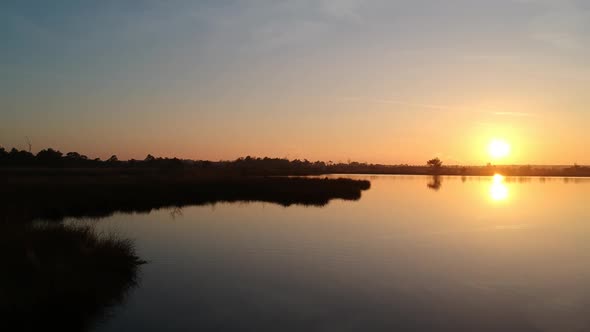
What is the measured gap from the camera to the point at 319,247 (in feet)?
54.4

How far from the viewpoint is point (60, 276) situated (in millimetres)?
9234

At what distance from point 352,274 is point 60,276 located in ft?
25.7

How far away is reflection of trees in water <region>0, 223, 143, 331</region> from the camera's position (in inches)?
313

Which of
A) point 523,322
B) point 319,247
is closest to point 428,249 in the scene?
point 319,247

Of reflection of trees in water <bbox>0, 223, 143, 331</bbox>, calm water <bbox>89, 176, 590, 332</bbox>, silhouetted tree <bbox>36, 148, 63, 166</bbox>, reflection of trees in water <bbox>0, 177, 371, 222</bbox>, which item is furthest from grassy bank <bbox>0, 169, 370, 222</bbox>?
silhouetted tree <bbox>36, 148, 63, 166</bbox>

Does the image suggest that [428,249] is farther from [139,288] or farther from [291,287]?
[139,288]

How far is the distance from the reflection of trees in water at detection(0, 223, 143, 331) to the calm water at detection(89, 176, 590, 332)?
629 millimetres

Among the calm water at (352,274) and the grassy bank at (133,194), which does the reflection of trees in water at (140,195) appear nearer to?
the grassy bank at (133,194)

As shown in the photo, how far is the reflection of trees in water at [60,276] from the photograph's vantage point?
26.1 ft

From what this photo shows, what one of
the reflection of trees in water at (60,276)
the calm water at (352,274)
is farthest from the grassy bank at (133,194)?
the calm water at (352,274)

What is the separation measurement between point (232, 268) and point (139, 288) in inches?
124

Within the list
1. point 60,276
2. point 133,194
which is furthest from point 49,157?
point 60,276

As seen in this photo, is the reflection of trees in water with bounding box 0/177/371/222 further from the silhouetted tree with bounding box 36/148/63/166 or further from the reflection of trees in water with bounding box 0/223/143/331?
the silhouetted tree with bounding box 36/148/63/166

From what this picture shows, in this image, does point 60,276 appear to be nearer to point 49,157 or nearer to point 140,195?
point 140,195
